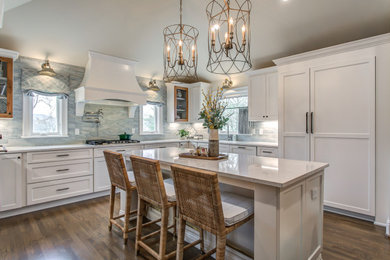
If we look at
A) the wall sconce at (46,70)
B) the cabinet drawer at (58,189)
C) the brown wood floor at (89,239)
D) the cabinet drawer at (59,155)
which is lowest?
the brown wood floor at (89,239)

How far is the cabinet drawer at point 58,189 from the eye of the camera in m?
3.24

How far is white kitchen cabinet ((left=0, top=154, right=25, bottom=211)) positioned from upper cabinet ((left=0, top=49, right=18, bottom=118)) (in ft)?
2.30

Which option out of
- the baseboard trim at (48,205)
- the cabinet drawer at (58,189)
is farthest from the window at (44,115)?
the baseboard trim at (48,205)

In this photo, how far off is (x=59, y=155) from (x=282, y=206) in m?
3.42

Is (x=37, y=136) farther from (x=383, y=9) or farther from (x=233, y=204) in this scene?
(x=383, y=9)

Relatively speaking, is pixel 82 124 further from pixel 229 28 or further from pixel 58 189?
pixel 229 28

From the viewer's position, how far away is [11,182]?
3051mm

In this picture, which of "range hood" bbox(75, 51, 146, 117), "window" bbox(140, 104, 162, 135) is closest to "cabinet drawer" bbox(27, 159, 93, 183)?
Answer: "range hood" bbox(75, 51, 146, 117)

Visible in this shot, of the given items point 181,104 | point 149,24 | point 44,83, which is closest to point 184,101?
point 181,104

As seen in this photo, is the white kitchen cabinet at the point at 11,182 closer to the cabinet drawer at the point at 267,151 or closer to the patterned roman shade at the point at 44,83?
the patterned roman shade at the point at 44,83

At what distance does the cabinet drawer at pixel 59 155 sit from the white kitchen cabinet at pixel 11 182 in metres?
0.17

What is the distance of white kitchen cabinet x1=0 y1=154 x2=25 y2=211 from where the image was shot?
2980 millimetres

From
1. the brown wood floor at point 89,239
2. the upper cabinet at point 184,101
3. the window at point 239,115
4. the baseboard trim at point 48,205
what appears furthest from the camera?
the upper cabinet at point 184,101

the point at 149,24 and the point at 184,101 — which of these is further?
the point at 184,101
